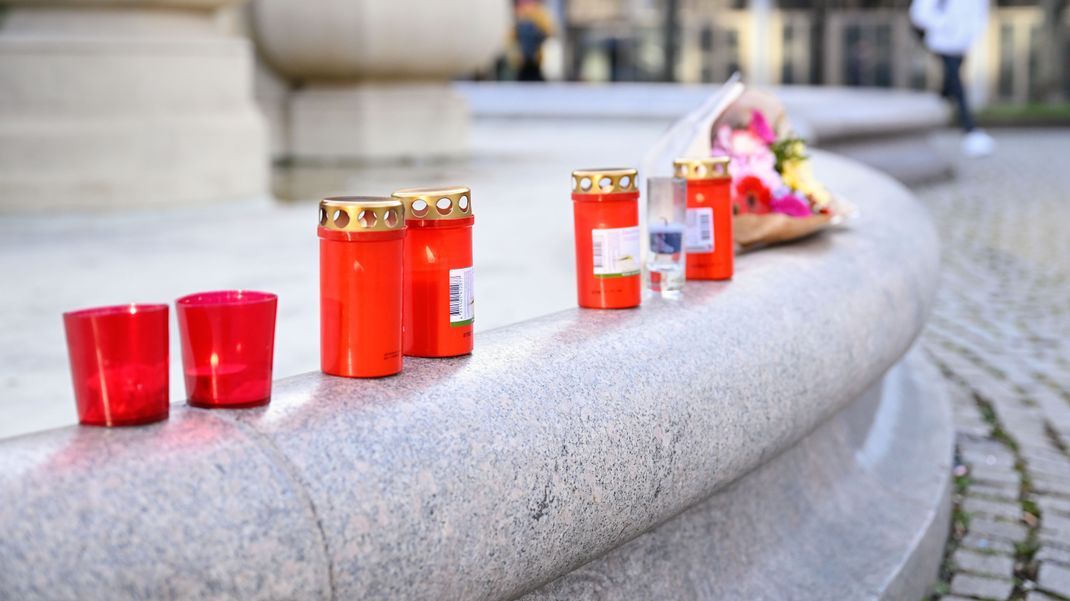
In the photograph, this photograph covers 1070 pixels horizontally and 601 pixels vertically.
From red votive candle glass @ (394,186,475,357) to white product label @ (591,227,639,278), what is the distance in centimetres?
39

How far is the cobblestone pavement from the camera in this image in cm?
318

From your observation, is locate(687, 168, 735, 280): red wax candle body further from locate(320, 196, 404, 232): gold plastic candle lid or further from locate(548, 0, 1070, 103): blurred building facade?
locate(548, 0, 1070, 103): blurred building facade

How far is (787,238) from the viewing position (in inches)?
124

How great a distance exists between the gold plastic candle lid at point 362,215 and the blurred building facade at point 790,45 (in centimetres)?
2575

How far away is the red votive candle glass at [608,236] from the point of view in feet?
7.45

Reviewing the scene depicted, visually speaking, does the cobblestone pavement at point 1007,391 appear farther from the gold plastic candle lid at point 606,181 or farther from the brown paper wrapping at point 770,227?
the gold plastic candle lid at point 606,181

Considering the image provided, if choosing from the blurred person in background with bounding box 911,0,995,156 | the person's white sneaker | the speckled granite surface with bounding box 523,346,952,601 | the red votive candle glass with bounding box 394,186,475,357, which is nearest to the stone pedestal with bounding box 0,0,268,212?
the speckled granite surface with bounding box 523,346,952,601

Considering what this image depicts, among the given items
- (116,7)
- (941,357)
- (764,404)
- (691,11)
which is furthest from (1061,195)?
(691,11)

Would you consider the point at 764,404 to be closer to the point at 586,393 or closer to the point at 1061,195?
the point at 586,393

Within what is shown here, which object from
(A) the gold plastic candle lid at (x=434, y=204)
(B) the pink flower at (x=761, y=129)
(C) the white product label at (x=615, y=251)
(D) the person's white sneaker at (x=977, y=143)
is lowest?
(C) the white product label at (x=615, y=251)

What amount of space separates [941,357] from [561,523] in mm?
3710

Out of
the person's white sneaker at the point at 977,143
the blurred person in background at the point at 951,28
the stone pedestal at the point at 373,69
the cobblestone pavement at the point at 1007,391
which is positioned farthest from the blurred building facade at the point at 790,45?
the stone pedestal at the point at 373,69

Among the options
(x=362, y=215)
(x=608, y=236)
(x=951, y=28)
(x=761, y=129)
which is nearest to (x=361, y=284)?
(x=362, y=215)

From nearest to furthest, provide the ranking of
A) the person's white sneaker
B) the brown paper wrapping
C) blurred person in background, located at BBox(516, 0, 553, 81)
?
the brown paper wrapping < the person's white sneaker < blurred person in background, located at BBox(516, 0, 553, 81)
